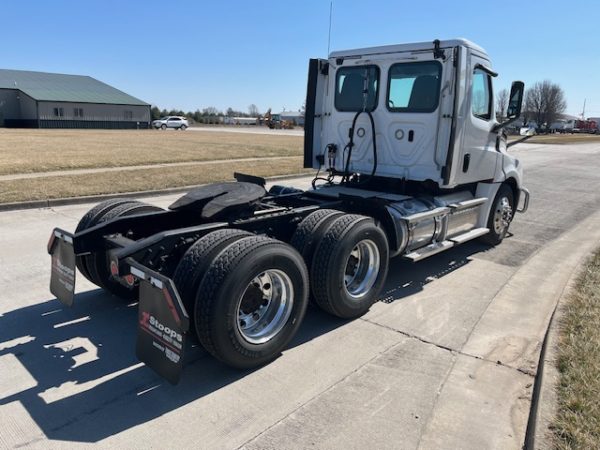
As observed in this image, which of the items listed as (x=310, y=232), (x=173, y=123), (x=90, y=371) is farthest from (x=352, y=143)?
(x=173, y=123)

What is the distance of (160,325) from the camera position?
3.35 meters

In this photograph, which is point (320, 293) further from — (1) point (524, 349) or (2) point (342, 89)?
(2) point (342, 89)

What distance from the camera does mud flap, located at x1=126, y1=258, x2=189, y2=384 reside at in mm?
3191

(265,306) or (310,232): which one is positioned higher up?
(310,232)

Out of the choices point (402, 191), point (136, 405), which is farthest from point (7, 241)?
point (402, 191)

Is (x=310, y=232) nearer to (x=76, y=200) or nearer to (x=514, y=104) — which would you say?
(x=514, y=104)

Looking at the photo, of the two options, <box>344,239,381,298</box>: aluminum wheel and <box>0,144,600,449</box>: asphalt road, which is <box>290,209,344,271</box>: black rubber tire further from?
<box>0,144,600,449</box>: asphalt road

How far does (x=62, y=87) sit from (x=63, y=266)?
69.2 meters

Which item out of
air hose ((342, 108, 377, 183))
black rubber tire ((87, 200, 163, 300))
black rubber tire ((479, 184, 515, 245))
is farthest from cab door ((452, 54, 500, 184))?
black rubber tire ((87, 200, 163, 300))

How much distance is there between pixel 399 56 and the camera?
614 cm

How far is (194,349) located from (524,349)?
112 inches

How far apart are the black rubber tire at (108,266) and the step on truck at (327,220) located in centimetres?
2

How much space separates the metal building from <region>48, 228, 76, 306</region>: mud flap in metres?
60.5

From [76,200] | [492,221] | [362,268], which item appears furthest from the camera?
[76,200]
